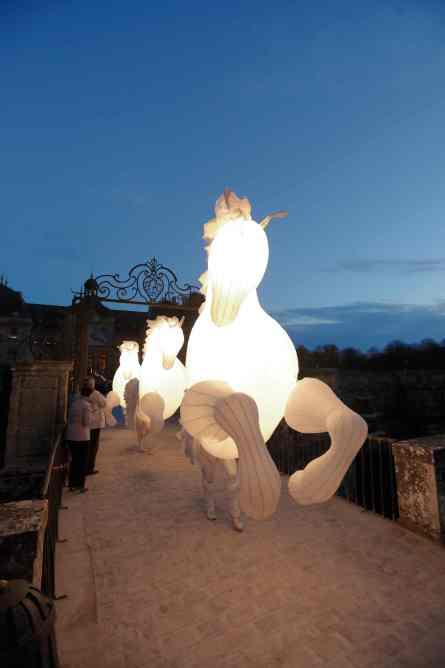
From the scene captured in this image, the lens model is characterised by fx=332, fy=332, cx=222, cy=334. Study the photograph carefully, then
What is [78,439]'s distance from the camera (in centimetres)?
467

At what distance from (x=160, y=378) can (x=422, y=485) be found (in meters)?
3.38

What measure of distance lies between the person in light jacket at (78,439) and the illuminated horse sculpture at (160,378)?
0.72 m

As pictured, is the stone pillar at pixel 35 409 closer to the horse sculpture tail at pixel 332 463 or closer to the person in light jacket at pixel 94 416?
the person in light jacket at pixel 94 416

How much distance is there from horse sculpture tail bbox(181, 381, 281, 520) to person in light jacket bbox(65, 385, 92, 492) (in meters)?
3.50

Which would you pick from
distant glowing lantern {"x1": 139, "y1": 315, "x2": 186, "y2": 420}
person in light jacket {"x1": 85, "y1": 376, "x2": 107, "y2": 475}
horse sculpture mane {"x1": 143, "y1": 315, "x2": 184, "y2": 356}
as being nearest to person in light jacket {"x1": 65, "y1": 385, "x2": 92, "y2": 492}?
person in light jacket {"x1": 85, "y1": 376, "x2": 107, "y2": 475}

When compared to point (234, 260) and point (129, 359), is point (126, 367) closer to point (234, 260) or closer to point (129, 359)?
point (129, 359)

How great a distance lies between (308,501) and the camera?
1.66 metres

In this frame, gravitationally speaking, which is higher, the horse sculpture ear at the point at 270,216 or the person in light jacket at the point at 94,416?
the horse sculpture ear at the point at 270,216

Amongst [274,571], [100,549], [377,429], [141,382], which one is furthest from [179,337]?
[377,429]

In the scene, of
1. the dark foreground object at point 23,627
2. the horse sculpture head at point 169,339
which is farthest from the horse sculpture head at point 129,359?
the dark foreground object at point 23,627

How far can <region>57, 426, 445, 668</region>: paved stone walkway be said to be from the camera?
6.63 ft

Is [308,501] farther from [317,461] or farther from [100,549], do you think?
[100,549]

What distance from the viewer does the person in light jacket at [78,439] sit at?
4676 millimetres

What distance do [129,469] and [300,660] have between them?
14.7ft
